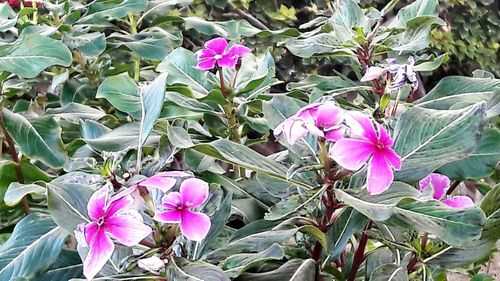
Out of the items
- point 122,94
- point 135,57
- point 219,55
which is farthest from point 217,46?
point 135,57

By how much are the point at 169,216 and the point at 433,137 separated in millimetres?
276

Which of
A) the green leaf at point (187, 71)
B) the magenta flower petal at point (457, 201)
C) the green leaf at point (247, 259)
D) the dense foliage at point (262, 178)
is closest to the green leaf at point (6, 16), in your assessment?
the dense foliage at point (262, 178)

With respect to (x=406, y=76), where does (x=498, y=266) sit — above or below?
below

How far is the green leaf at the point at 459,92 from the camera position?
33.2 inches

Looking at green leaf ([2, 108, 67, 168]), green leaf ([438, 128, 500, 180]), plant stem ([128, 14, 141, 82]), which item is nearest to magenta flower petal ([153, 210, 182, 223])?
green leaf ([438, 128, 500, 180])

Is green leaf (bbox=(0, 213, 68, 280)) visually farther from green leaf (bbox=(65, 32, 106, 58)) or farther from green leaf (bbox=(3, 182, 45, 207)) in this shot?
green leaf (bbox=(65, 32, 106, 58))

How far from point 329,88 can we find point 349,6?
180 mm

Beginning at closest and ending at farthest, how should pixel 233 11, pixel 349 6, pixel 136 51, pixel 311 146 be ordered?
pixel 311 146 → pixel 349 6 → pixel 136 51 → pixel 233 11

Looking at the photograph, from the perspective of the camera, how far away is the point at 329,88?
1.01 meters

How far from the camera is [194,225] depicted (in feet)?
1.87

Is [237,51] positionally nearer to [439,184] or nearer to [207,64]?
[207,64]

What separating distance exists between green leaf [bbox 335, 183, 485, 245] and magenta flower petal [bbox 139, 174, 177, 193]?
0.17m

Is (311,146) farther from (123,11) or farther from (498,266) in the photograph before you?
(498,266)

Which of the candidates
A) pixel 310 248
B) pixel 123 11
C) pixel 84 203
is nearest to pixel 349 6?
pixel 123 11
